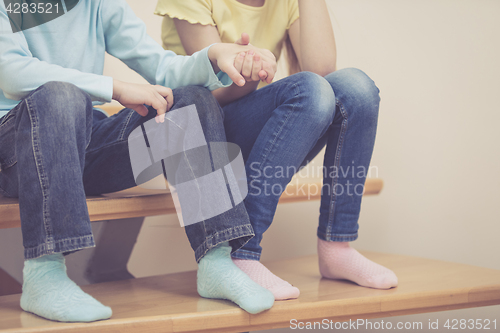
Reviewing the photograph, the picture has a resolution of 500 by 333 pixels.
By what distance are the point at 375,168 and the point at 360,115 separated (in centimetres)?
70

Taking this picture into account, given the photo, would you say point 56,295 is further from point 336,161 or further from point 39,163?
point 336,161

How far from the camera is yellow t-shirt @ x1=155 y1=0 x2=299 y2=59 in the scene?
29.2 inches

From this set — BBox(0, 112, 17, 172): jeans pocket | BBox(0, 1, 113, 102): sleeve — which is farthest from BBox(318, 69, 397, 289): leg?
BBox(0, 112, 17, 172): jeans pocket

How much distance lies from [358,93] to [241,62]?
0.19m

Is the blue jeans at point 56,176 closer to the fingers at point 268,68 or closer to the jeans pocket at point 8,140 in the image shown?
the jeans pocket at point 8,140

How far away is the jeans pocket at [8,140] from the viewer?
1.73ft

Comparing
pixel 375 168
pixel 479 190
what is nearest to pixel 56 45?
pixel 375 168

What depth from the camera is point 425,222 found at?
1.31 meters

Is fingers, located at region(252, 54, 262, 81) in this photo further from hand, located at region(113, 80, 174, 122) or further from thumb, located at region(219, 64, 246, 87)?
hand, located at region(113, 80, 174, 122)

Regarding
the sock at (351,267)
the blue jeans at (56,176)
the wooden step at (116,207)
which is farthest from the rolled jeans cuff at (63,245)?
the sock at (351,267)

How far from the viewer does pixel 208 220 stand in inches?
21.0

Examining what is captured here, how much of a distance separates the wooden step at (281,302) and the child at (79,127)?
0.02 metres

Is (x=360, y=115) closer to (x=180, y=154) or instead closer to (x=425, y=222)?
(x=180, y=154)

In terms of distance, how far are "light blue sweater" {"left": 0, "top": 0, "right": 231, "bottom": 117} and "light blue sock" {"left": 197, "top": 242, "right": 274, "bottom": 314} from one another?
0.83 ft
